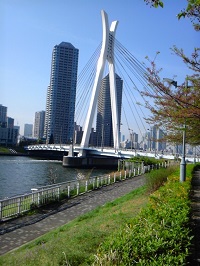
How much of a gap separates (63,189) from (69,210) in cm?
290

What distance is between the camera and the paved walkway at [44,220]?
8203mm

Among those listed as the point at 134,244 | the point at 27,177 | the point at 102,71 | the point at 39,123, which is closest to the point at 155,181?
the point at 134,244

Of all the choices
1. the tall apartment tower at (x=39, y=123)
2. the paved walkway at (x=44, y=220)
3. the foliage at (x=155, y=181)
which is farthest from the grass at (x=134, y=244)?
the tall apartment tower at (x=39, y=123)

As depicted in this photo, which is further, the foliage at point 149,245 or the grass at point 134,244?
the grass at point 134,244

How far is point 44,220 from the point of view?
1033 centimetres

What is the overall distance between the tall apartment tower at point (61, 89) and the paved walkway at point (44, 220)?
84583 millimetres

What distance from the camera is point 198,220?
297 inches

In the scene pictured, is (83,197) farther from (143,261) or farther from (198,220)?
(143,261)

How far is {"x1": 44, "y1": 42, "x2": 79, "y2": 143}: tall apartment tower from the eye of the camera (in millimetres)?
102000

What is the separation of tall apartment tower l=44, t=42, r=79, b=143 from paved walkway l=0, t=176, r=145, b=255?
84.6 meters

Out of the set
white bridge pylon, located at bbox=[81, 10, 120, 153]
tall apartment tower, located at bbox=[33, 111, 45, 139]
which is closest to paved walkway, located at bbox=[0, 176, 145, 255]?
white bridge pylon, located at bbox=[81, 10, 120, 153]

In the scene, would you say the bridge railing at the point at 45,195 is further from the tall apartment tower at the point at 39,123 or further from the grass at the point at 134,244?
the tall apartment tower at the point at 39,123

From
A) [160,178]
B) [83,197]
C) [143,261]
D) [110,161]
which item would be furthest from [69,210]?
[110,161]

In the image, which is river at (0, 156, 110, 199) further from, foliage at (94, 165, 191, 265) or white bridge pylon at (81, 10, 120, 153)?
foliage at (94, 165, 191, 265)
